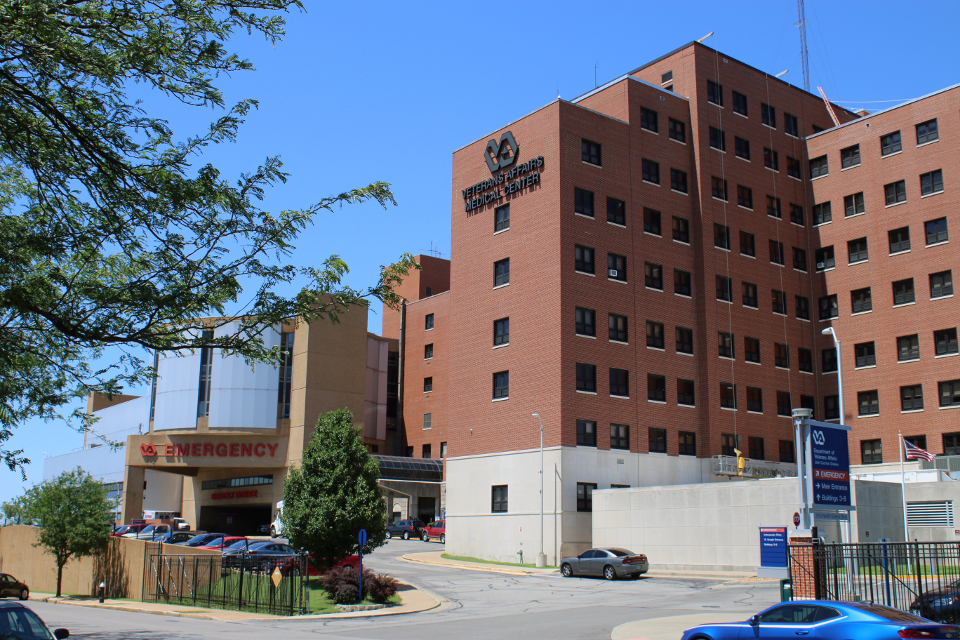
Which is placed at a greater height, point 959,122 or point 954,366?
point 959,122

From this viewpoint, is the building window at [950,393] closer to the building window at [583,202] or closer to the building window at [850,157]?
the building window at [850,157]

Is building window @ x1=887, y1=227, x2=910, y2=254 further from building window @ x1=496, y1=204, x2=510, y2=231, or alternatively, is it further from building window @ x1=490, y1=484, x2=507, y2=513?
building window @ x1=490, y1=484, x2=507, y2=513

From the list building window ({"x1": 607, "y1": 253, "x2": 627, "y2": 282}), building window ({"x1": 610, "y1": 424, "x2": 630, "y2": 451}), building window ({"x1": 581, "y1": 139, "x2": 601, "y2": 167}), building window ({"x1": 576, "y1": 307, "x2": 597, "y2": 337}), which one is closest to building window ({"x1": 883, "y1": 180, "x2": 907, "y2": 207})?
building window ({"x1": 607, "y1": 253, "x2": 627, "y2": 282})

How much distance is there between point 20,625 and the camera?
13.1 meters

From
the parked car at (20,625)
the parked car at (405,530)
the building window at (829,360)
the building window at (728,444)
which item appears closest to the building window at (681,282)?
the building window at (728,444)

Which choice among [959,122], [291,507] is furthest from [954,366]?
[291,507]

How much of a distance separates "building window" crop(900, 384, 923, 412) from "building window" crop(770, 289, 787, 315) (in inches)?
365

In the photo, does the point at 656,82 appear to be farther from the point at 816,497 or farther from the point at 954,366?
the point at 816,497

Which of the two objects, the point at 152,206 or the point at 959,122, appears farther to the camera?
the point at 959,122

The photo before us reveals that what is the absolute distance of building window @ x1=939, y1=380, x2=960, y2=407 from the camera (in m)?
53.4

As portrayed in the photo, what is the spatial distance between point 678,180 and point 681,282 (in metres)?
7.05

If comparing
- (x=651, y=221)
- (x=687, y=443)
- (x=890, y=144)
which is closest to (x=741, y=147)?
(x=890, y=144)

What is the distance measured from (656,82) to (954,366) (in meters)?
27.3

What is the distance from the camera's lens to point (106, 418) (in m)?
99.2
